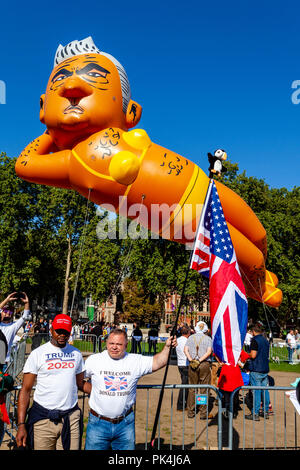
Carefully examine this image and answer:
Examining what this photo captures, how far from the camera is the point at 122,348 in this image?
379cm

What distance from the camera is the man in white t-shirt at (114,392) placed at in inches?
143

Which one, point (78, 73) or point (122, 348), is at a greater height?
point (78, 73)

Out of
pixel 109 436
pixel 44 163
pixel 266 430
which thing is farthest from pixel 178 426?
pixel 44 163

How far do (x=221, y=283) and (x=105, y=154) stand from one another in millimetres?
3883

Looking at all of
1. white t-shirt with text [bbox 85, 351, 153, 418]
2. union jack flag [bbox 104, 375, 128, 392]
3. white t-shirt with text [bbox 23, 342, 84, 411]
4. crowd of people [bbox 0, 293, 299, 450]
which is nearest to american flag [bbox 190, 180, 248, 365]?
crowd of people [bbox 0, 293, 299, 450]

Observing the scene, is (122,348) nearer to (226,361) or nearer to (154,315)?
(226,361)

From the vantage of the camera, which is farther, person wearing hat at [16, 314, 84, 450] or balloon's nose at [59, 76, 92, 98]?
balloon's nose at [59, 76, 92, 98]

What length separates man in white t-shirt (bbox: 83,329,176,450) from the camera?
3.63m

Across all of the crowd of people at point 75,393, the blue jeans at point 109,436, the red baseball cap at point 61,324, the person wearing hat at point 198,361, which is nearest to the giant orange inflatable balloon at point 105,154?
the person wearing hat at point 198,361

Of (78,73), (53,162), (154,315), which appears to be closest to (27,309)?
(53,162)

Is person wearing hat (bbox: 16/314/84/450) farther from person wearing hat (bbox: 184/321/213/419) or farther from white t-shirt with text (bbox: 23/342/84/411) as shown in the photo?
person wearing hat (bbox: 184/321/213/419)

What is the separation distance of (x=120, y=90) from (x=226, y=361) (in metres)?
5.97
